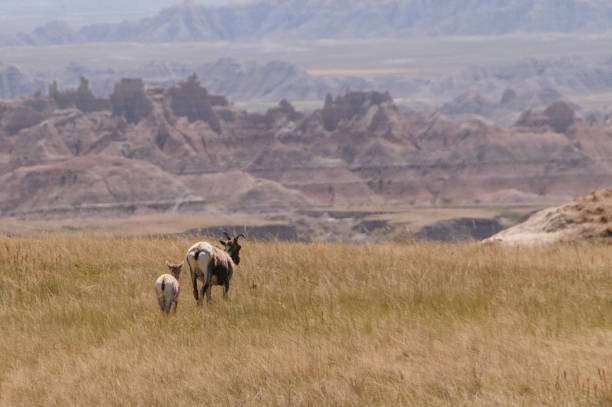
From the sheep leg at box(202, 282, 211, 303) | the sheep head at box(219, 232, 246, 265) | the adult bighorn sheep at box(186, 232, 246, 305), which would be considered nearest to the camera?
the adult bighorn sheep at box(186, 232, 246, 305)

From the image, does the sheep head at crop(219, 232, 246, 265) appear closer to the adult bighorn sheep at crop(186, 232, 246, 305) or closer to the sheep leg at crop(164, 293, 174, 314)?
the adult bighorn sheep at crop(186, 232, 246, 305)

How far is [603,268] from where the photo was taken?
13.5 meters

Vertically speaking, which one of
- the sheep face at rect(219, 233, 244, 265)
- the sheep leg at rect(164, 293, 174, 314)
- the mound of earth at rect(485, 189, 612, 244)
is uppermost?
the sheep face at rect(219, 233, 244, 265)

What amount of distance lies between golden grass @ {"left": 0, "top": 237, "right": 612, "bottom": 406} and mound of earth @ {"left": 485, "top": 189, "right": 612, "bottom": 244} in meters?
3.44

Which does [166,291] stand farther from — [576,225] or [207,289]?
[576,225]

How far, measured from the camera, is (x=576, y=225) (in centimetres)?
1875

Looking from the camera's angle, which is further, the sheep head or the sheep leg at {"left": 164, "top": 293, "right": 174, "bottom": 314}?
the sheep head

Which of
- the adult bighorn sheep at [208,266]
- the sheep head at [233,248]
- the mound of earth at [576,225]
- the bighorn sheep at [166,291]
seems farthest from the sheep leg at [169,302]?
the mound of earth at [576,225]

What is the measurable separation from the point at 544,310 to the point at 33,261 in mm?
7657

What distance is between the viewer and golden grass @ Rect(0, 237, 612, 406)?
8305 mm

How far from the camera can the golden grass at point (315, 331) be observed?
27.2 ft

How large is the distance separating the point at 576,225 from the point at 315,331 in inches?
406

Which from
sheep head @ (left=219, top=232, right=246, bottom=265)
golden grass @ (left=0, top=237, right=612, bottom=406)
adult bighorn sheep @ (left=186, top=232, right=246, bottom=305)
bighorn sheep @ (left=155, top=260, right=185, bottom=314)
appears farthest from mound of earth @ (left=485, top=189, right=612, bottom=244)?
bighorn sheep @ (left=155, top=260, right=185, bottom=314)

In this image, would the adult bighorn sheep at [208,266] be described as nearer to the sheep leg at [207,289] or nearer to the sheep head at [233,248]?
the sheep leg at [207,289]
